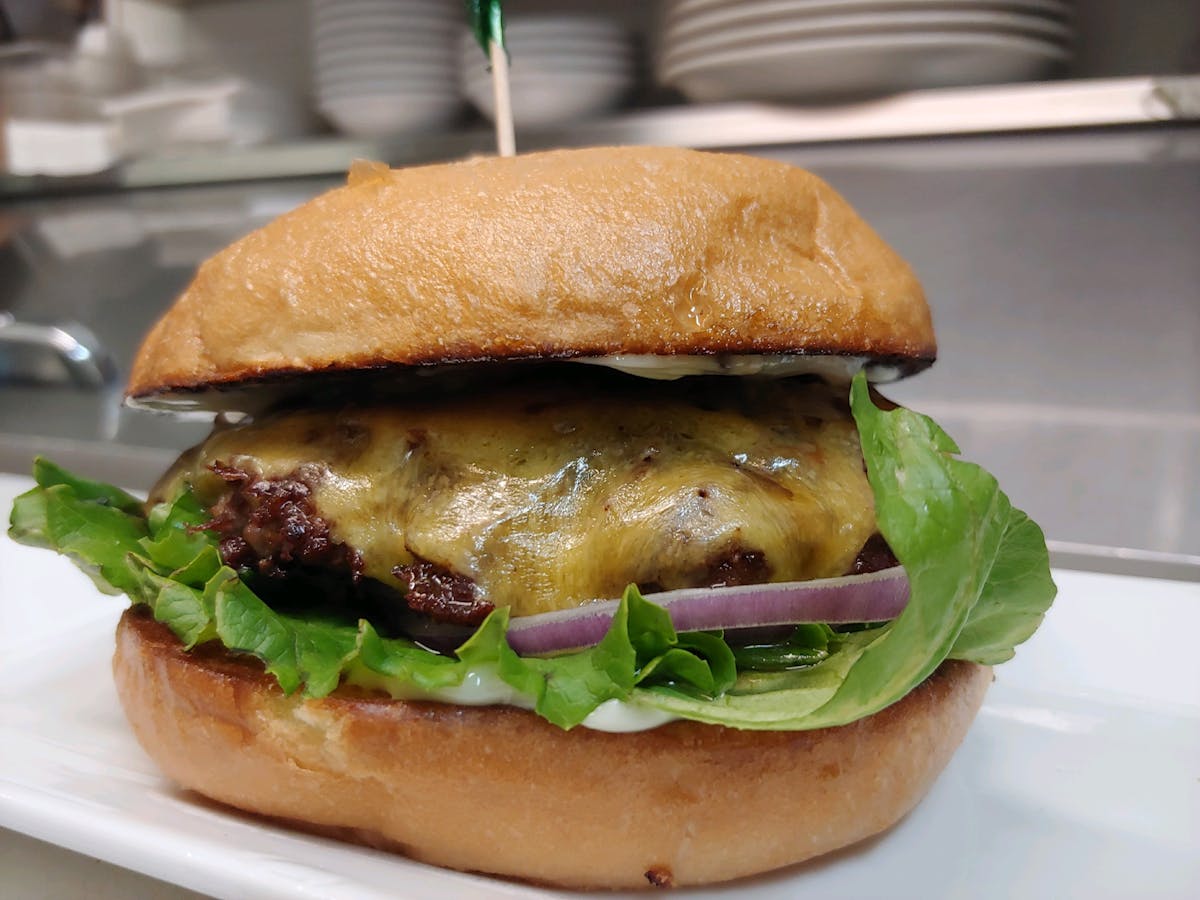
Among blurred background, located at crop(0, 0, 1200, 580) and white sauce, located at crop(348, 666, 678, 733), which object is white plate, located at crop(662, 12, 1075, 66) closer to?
blurred background, located at crop(0, 0, 1200, 580)

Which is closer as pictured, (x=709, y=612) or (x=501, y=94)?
(x=709, y=612)

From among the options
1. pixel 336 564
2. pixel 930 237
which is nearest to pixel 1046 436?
pixel 930 237

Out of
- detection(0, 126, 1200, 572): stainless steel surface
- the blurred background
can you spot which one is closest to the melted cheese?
the blurred background

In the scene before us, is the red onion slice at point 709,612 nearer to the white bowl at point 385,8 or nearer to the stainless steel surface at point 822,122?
the stainless steel surface at point 822,122

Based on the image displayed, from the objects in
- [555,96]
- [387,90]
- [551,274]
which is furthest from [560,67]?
[551,274]

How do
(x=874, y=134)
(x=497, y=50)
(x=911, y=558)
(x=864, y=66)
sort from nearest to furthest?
1. (x=911, y=558)
2. (x=497, y=50)
3. (x=864, y=66)
4. (x=874, y=134)

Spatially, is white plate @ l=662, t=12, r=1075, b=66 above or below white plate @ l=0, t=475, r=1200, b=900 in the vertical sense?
above

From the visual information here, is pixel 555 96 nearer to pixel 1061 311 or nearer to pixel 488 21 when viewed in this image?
pixel 488 21
